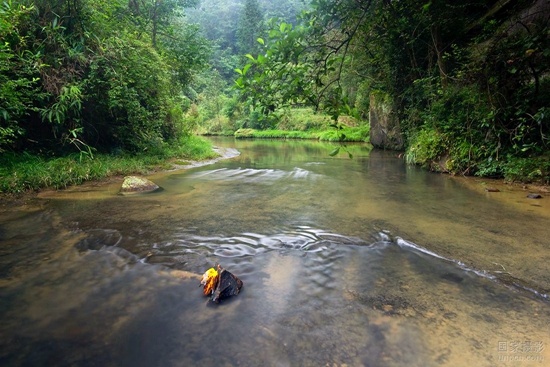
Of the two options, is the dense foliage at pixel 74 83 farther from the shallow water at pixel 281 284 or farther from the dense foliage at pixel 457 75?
the dense foliage at pixel 457 75

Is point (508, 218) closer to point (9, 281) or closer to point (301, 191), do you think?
point (301, 191)

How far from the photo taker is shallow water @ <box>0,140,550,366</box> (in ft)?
7.48

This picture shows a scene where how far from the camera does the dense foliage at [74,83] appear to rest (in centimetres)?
714

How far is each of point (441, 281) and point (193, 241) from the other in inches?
116

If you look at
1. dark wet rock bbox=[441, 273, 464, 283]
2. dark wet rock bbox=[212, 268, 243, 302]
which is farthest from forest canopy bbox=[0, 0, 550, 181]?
dark wet rock bbox=[441, 273, 464, 283]

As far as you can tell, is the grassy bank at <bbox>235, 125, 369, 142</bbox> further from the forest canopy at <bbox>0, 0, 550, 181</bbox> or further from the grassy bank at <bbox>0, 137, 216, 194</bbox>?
the grassy bank at <bbox>0, 137, 216, 194</bbox>

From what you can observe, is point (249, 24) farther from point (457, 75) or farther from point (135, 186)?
point (135, 186)

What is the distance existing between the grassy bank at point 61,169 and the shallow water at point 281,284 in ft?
3.40

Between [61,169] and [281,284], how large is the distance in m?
6.98

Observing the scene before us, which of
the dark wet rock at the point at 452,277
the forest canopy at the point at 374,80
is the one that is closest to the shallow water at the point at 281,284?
the dark wet rock at the point at 452,277

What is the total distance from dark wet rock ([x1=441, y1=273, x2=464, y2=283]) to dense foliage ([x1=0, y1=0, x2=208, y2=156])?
7.44m

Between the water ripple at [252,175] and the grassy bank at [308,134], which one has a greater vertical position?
the grassy bank at [308,134]

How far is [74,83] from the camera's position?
26.7 feet

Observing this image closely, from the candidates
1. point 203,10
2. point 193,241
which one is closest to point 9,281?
point 193,241
